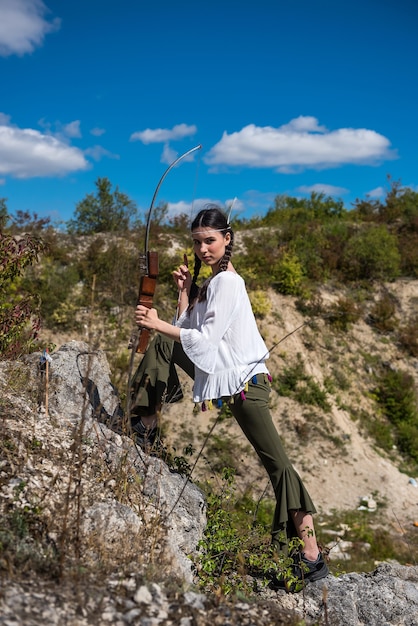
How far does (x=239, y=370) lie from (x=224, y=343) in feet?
0.71

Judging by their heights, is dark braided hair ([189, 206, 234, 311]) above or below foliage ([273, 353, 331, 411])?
above

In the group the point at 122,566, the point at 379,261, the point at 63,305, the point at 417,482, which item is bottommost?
the point at 417,482

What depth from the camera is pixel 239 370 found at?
3906mm

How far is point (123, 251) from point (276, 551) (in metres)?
9.40

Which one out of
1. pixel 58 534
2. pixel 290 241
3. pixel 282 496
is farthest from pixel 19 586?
pixel 290 241

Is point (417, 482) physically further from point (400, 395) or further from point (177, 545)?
point (177, 545)

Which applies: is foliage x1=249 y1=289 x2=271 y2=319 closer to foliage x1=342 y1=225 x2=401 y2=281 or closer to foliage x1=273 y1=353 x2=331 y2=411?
foliage x1=273 y1=353 x2=331 y2=411

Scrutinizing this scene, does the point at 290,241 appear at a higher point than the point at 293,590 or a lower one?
higher

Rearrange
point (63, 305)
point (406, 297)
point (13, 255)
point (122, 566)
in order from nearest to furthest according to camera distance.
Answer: point (122, 566), point (13, 255), point (63, 305), point (406, 297)

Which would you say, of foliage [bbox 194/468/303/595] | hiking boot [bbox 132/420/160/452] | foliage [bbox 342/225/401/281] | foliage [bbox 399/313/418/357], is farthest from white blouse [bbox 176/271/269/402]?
foliage [bbox 342/225/401/281]

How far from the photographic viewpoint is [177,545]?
Answer: 3.88 metres

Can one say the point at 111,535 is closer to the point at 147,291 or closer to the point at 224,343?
the point at 224,343

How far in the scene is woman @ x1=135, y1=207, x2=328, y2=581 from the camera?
12.6ft

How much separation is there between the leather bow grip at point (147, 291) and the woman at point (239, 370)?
167 mm
